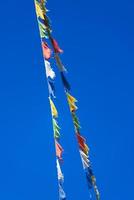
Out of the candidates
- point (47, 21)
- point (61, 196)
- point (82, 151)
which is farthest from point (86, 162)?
point (47, 21)

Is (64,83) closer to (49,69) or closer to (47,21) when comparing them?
(49,69)

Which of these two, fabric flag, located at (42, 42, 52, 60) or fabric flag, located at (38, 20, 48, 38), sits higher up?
fabric flag, located at (38, 20, 48, 38)

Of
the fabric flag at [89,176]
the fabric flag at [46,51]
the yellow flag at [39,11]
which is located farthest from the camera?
the fabric flag at [89,176]

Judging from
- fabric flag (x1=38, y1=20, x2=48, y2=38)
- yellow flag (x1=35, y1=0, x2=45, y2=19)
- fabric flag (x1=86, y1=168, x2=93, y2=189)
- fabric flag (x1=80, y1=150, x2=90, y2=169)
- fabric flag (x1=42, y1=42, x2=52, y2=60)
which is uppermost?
yellow flag (x1=35, y1=0, x2=45, y2=19)

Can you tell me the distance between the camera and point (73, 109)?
383cm

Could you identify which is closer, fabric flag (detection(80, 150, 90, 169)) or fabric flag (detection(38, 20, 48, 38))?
fabric flag (detection(38, 20, 48, 38))

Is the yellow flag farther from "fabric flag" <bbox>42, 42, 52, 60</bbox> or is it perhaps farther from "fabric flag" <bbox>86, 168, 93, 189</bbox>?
"fabric flag" <bbox>86, 168, 93, 189</bbox>

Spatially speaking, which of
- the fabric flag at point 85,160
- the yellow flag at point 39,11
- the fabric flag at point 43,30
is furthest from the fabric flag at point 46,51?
the fabric flag at point 85,160

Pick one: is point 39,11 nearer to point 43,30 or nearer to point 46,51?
point 43,30

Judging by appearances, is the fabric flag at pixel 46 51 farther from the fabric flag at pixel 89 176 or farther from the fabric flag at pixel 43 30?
the fabric flag at pixel 89 176

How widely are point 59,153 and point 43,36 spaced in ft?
3.21

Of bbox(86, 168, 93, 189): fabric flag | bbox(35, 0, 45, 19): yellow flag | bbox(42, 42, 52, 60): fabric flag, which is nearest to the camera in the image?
bbox(35, 0, 45, 19): yellow flag

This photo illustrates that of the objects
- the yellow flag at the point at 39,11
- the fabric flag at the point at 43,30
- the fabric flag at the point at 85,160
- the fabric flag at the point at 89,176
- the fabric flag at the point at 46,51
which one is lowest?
the fabric flag at the point at 89,176

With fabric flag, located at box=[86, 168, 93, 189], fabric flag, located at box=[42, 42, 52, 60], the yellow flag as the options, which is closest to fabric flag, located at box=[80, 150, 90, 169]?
fabric flag, located at box=[86, 168, 93, 189]
